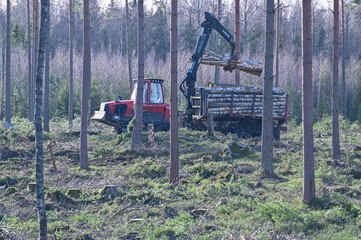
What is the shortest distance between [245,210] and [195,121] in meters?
11.1

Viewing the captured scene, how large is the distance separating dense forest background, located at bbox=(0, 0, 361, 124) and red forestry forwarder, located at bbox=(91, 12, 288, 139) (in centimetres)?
729

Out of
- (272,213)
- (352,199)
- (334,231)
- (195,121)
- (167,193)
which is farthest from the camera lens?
(195,121)

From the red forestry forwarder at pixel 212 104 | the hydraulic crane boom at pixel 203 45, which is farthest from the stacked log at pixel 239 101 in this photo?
the hydraulic crane boom at pixel 203 45

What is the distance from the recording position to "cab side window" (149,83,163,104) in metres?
19.2

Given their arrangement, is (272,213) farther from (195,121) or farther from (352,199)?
(195,121)

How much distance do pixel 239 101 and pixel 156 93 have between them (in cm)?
391

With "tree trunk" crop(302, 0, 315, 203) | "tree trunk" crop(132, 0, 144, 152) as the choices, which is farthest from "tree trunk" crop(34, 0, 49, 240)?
"tree trunk" crop(132, 0, 144, 152)

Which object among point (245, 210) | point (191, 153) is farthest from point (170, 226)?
point (191, 153)

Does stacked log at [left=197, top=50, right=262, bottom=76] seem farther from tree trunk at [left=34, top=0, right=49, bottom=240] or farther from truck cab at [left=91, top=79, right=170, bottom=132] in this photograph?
tree trunk at [left=34, top=0, right=49, bottom=240]

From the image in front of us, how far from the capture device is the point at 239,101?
18344mm

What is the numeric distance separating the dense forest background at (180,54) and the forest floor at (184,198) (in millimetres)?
13522

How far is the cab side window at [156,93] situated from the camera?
755 inches

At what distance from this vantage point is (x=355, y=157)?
14.2m

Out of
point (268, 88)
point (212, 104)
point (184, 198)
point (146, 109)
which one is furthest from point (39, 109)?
point (146, 109)
